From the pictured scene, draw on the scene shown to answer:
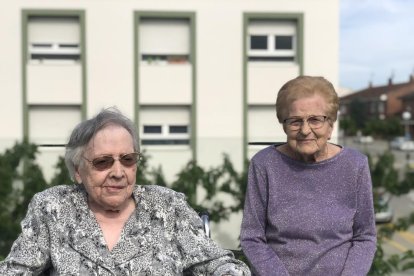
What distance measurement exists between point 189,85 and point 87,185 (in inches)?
575

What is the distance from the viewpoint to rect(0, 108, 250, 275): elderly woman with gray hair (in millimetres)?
2285

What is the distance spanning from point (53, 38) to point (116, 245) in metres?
15.0

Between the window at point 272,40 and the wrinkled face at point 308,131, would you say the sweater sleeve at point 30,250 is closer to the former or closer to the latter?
the wrinkled face at point 308,131

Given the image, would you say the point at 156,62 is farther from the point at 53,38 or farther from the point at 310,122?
the point at 310,122

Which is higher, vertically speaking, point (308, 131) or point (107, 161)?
point (308, 131)

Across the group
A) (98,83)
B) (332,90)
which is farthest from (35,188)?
(98,83)

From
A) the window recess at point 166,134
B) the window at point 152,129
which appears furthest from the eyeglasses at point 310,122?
the window at point 152,129

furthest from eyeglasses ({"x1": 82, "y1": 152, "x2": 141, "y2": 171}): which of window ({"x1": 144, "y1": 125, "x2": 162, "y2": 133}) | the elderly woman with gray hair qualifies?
window ({"x1": 144, "y1": 125, "x2": 162, "y2": 133})

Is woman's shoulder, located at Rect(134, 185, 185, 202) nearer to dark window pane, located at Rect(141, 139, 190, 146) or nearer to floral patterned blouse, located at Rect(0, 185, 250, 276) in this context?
floral patterned blouse, located at Rect(0, 185, 250, 276)

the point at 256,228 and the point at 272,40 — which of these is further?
the point at 272,40

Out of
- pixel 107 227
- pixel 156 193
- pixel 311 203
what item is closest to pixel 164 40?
pixel 156 193

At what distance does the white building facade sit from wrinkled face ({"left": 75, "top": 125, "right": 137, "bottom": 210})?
13.9 m

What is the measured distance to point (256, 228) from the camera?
235 cm

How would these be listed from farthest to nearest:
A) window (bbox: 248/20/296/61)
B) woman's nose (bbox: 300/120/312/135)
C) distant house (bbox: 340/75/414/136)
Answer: distant house (bbox: 340/75/414/136), window (bbox: 248/20/296/61), woman's nose (bbox: 300/120/312/135)
